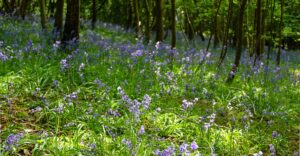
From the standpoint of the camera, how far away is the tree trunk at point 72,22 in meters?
8.75

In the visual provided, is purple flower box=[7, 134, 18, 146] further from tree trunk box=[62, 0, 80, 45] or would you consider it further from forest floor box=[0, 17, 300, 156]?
tree trunk box=[62, 0, 80, 45]

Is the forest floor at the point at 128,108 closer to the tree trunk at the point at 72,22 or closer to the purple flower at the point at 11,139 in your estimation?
the purple flower at the point at 11,139

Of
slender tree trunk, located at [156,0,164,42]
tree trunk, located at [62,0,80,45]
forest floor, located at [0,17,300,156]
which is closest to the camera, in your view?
forest floor, located at [0,17,300,156]

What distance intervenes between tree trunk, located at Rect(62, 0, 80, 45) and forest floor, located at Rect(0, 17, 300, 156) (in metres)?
0.61

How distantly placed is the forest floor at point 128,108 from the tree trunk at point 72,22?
61cm

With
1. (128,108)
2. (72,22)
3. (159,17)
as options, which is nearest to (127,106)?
(128,108)

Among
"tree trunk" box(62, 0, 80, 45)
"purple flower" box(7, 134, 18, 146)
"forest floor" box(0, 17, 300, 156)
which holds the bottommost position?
"forest floor" box(0, 17, 300, 156)

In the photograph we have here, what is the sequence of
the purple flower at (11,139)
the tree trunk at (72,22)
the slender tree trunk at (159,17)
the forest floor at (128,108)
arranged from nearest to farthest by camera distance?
the purple flower at (11,139) < the forest floor at (128,108) < the tree trunk at (72,22) < the slender tree trunk at (159,17)

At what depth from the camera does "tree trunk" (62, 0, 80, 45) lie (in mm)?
8750

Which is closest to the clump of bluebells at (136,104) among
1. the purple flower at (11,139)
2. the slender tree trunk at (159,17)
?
the purple flower at (11,139)

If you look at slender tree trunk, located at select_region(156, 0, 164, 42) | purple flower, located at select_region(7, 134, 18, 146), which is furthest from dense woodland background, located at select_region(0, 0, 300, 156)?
slender tree trunk, located at select_region(156, 0, 164, 42)

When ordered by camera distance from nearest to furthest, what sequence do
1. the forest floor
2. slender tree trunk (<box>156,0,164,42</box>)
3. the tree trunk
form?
the forest floor, the tree trunk, slender tree trunk (<box>156,0,164,42</box>)

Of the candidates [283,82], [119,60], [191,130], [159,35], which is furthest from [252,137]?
[159,35]

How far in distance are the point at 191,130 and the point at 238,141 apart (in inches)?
26.2
